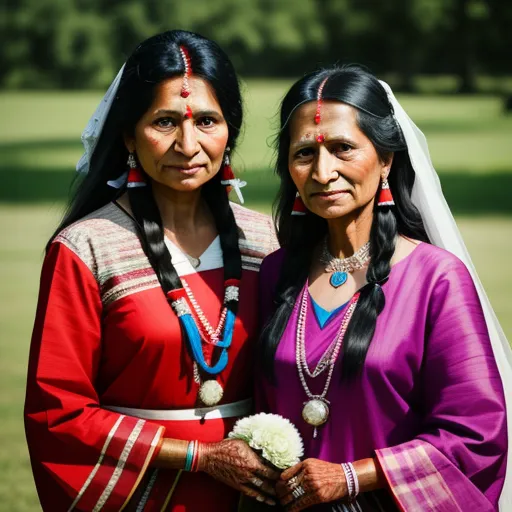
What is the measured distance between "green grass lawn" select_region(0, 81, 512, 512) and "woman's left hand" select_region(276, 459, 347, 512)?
140 cm

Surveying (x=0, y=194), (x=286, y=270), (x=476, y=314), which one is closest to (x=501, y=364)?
(x=476, y=314)

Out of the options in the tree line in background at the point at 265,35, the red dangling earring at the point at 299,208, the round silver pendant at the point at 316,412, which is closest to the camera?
the round silver pendant at the point at 316,412

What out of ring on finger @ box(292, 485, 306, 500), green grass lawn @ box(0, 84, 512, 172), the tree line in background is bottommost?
ring on finger @ box(292, 485, 306, 500)

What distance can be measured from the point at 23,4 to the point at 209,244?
172 feet

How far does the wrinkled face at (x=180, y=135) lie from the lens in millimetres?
3514

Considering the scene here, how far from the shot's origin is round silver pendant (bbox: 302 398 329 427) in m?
3.20

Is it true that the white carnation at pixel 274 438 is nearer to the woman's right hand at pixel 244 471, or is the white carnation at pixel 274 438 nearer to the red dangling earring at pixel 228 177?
the woman's right hand at pixel 244 471

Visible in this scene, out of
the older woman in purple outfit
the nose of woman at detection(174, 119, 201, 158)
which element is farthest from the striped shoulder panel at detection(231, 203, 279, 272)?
the nose of woman at detection(174, 119, 201, 158)

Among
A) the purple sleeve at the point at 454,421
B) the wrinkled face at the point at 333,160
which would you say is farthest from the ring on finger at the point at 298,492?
the wrinkled face at the point at 333,160

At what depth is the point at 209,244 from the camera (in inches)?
148

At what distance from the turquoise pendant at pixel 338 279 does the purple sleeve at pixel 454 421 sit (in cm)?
37

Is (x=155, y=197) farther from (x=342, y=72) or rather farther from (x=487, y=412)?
(x=487, y=412)

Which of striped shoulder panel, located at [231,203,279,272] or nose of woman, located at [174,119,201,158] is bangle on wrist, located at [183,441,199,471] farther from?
nose of woman, located at [174,119,201,158]

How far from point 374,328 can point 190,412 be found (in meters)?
0.76
